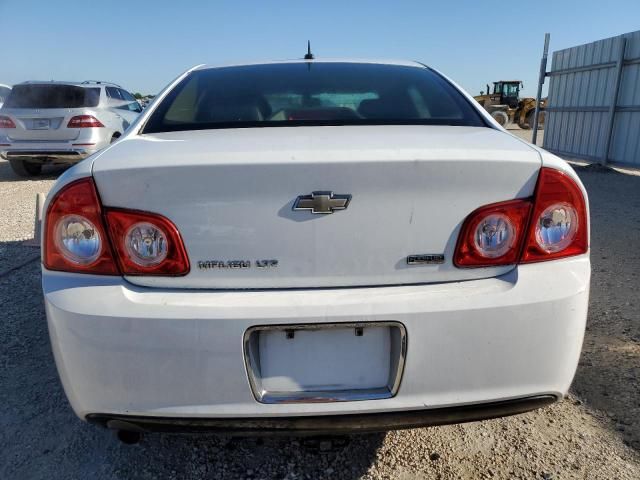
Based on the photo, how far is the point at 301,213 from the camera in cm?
136

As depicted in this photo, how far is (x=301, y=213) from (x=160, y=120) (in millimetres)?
922

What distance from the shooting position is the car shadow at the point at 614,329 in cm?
222

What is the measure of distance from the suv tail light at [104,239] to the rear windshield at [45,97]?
26.2 feet

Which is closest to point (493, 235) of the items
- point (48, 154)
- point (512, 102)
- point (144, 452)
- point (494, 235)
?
point (494, 235)

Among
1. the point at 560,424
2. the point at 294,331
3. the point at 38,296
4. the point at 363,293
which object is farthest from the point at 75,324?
the point at 38,296

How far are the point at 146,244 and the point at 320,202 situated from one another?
0.51m

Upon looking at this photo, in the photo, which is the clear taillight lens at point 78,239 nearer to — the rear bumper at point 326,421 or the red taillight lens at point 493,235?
the rear bumper at point 326,421

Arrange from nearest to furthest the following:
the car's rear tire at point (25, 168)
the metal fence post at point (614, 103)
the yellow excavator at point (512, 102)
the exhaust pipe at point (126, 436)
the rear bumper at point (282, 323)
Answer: the rear bumper at point (282, 323)
the exhaust pipe at point (126, 436)
the car's rear tire at point (25, 168)
the metal fence post at point (614, 103)
the yellow excavator at point (512, 102)

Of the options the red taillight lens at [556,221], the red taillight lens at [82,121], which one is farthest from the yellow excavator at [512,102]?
the red taillight lens at [556,221]

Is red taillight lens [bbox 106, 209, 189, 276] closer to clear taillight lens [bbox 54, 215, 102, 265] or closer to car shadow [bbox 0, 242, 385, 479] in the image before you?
clear taillight lens [bbox 54, 215, 102, 265]

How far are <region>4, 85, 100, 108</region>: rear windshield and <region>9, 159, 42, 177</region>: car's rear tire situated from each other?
1055mm

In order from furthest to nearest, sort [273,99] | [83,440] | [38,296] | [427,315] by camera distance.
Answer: [38,296], [273,99], [83,440], [427,315]

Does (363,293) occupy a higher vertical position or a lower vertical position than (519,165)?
lower

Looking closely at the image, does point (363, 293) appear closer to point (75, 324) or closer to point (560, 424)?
point (75, 324)
